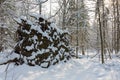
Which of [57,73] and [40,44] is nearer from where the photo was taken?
[57,73]

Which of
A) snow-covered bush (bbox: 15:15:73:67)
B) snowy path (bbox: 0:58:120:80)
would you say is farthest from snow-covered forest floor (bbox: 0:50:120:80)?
snow-covered bush (bbox: 15:15:73:67)

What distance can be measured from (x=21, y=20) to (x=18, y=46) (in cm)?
101

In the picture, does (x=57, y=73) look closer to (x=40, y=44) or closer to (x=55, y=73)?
(x=55, y=73)

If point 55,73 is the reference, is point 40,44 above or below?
above

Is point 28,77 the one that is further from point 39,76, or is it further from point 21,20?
point 21,20

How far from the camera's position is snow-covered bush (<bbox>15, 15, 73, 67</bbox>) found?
755cm

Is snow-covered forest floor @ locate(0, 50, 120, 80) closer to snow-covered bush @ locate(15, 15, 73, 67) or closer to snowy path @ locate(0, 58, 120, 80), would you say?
snowy path @ locate(0, 58, 120, 80)

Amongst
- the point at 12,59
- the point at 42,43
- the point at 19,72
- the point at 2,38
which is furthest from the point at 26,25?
the point at 2,38

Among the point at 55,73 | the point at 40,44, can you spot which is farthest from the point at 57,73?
the point at 40,44

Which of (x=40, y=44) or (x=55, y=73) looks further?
(x=40, y=44)

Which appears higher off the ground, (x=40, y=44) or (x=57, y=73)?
(x=40, y=44)

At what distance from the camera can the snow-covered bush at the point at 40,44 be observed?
755 cm

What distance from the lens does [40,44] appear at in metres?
7.91

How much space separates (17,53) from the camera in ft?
24.6
